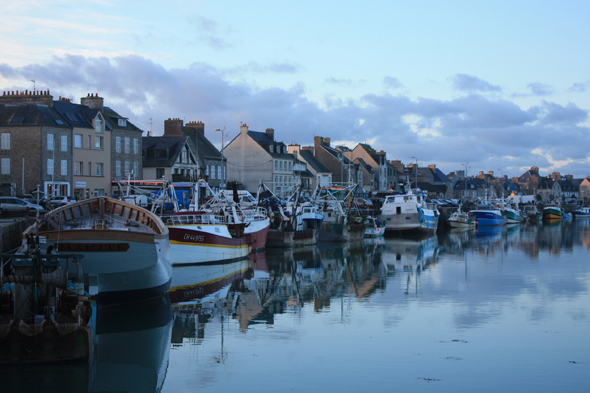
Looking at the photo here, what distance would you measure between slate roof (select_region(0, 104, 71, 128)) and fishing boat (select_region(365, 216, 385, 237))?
2640 centimetres

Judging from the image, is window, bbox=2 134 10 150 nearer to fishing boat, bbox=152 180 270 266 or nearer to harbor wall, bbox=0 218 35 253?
fishing boat, bbox=152 180 270 266

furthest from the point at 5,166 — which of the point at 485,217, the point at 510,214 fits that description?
the point at 510,214

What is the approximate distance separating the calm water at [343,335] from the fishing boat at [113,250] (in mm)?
888

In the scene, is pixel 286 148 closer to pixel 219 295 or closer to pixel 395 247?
pixel 395 247

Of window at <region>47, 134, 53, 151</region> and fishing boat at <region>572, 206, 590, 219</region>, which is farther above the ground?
window at <region>47, 134, 53, 151</region>

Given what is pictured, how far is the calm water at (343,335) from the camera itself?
48.1 ft

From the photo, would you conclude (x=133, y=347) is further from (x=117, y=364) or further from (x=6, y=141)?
(x=6, y=141)

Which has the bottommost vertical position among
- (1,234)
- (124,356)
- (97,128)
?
(124,356)

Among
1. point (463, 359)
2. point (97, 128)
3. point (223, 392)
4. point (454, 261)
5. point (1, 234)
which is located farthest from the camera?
point (97, 128)

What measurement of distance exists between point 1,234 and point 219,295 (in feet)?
27.4

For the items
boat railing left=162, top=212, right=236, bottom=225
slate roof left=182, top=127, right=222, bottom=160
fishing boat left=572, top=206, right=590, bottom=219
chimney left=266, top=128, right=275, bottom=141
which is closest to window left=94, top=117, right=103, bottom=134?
slate roof left=182, top=127, right=222, bottom=160

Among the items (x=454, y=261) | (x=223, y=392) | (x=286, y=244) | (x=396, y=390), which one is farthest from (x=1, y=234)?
(x=454, y=261)

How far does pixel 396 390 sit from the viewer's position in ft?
45.9

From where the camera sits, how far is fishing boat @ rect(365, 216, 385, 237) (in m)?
56.4
